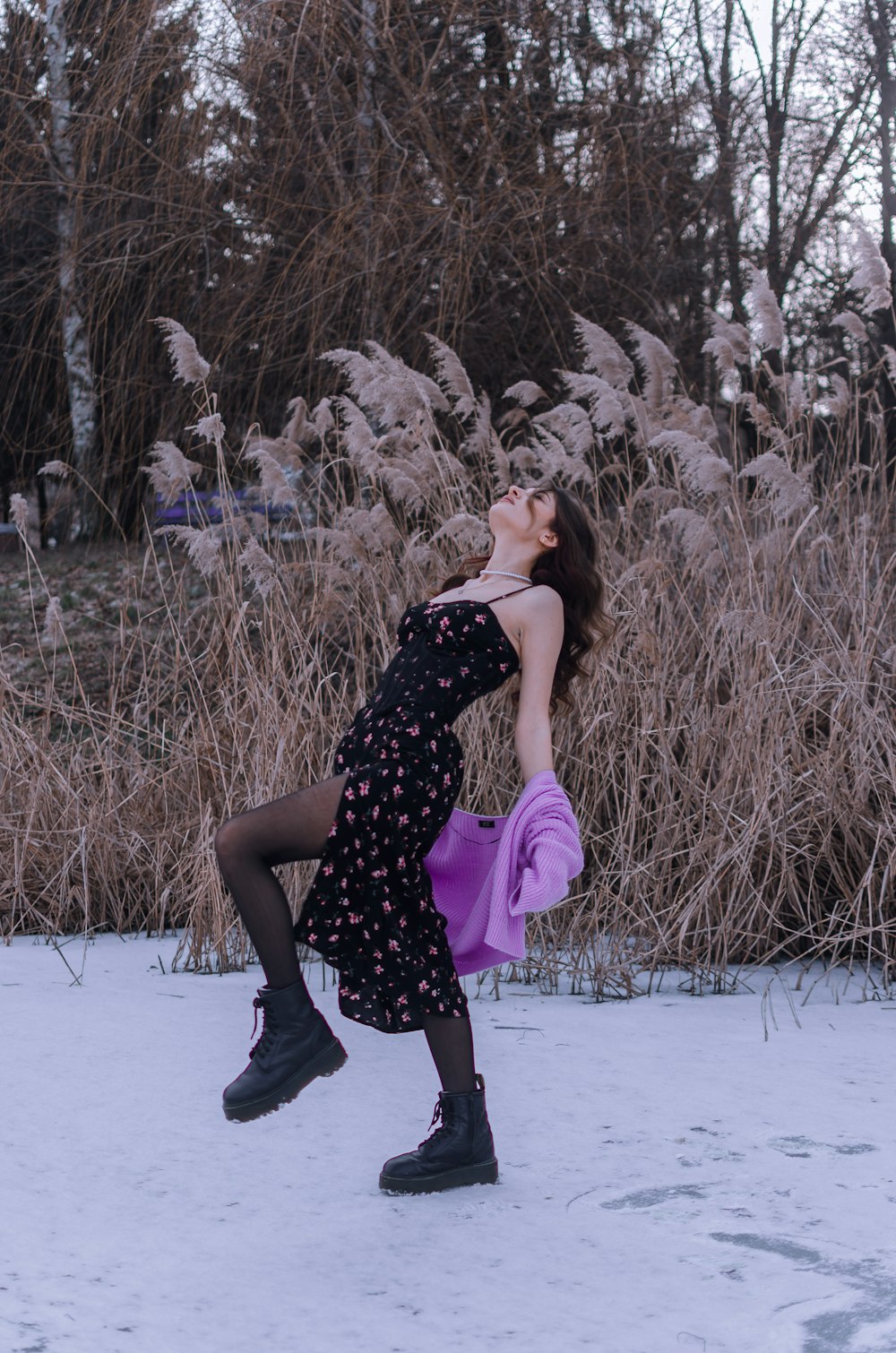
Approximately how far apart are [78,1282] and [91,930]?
8.67 ft

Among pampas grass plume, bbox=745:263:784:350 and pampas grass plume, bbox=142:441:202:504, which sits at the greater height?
pampas grass plume, bbox=745:263:784:350

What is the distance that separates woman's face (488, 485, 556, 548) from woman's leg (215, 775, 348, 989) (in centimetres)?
68

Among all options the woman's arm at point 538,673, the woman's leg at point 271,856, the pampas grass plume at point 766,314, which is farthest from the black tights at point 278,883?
the pampas grass plume at point 766,314

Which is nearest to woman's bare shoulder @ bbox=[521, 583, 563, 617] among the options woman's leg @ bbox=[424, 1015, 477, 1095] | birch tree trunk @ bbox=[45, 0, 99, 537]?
woman's leg @ bbox=[424, 1015, 477, 1095]

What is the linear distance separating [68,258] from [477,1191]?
770 centimetres

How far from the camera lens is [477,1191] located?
2.58 m

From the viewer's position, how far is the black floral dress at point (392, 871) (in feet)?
8.48

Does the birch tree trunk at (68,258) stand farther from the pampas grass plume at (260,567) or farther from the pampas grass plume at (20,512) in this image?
the pampas grass plume at (260,567)

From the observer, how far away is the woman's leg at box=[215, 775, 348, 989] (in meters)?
2.58

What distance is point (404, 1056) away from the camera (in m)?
3.43

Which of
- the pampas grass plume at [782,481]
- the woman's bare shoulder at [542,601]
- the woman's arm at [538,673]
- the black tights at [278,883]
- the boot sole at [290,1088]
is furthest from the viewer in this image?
the pampas grass plume at [782,481]

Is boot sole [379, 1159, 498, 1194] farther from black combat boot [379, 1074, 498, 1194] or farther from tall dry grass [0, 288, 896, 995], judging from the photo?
tall dry grass [0, 288, 896, 995]

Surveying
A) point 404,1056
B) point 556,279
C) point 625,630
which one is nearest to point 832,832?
point 625,630

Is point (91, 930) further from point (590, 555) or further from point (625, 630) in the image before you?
point (590, 555)
